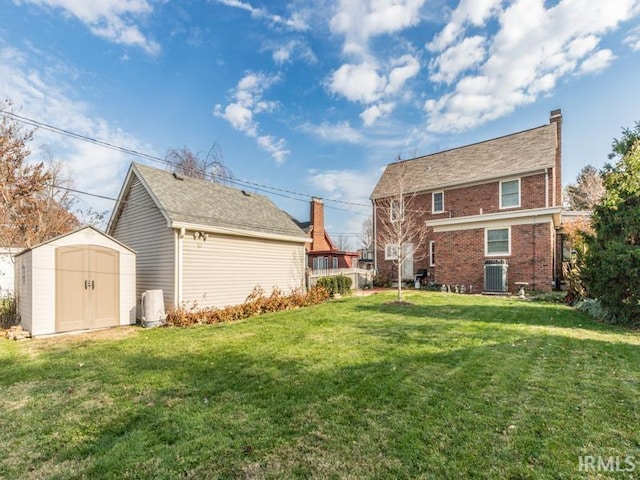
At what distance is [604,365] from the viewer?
4.46m

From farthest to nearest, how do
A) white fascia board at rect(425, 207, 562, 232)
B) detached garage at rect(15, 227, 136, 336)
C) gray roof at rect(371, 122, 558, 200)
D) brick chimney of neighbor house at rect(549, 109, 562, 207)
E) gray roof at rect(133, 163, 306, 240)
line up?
brick chimney of neighbor house at rect(549, 109, 562, 207) < gray roof at rect(371, 122, 558, 200) < white fascia board at rect(425, 207, 562, 232) < gray roof at rect(133, 163, 306, 240) < detached garage at rect(15, 227, 136, 336)

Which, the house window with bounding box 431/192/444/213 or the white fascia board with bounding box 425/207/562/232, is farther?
the house window with bounding box 431/192/444/213

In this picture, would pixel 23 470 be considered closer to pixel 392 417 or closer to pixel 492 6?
pixel 392 417

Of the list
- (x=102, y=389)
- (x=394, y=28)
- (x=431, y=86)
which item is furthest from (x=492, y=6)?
(x=102, y=389)

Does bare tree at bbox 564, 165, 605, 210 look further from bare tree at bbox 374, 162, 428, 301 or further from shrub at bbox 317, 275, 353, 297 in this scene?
shrub at bbox 317, 275, 353, 297

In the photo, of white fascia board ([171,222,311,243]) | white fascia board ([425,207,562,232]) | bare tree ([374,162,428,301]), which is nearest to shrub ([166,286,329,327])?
white fascia board ([171,222,311,243])

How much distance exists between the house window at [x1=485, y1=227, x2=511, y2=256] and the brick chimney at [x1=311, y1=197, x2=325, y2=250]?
13989 millimetres

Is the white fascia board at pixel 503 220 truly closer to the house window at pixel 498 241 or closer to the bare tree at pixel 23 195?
the house window at pixel 498 241

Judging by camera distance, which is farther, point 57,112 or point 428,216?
point 428,216

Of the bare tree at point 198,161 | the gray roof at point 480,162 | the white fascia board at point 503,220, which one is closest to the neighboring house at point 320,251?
the gray roof at point 480,162

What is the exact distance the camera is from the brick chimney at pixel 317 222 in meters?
26.2

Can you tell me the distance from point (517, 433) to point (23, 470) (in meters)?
4.03

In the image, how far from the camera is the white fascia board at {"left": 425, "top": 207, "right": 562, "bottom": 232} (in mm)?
13188

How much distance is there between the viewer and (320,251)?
82.5 feet
